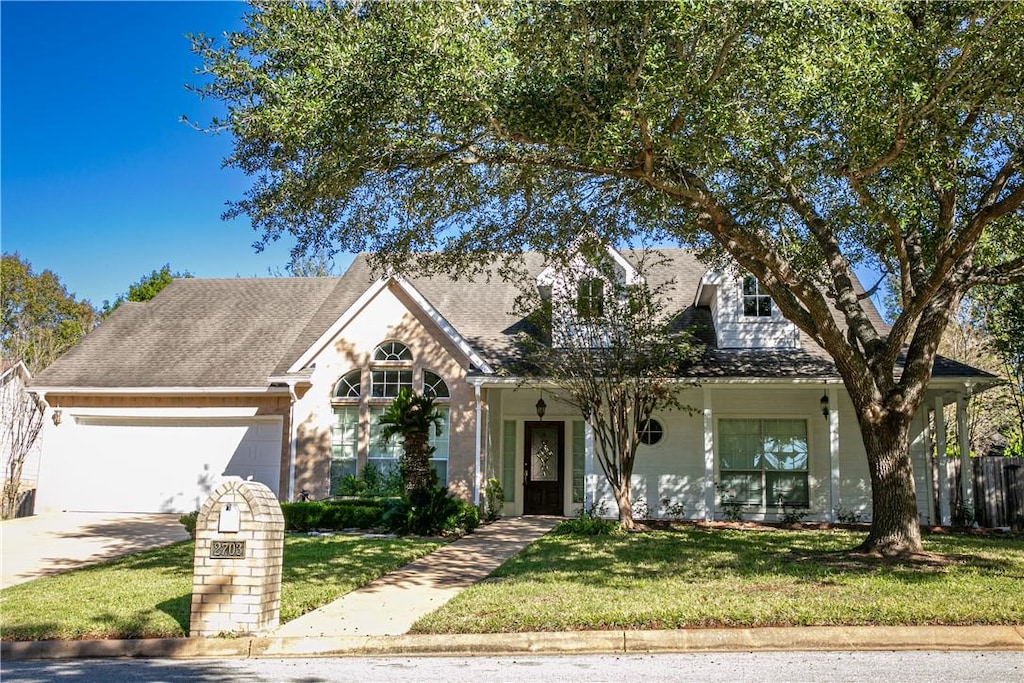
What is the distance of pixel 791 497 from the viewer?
1783 cm

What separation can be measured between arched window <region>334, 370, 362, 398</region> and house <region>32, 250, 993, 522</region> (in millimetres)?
27

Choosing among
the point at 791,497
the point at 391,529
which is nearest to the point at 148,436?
the point at 391,529

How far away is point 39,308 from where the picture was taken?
3922cm

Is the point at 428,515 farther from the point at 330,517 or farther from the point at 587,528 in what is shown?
the point at 587,528

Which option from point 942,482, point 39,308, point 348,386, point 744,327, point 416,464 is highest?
point 39,308

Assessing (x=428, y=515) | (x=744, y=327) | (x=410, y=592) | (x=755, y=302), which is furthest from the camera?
(x=755, y=302)

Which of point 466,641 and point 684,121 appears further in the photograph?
point 684,121

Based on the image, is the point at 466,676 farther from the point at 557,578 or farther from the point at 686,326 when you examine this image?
the point at 686,326

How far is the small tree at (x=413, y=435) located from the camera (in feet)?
51.0

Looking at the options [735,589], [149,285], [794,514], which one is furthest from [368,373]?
[149,285]

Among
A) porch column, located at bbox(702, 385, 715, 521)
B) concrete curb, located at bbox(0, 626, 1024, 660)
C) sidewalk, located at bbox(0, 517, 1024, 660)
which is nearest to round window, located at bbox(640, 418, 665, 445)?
porch column, located at bbox(702, 385, 715, 521)

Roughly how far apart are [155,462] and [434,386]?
7145 mm

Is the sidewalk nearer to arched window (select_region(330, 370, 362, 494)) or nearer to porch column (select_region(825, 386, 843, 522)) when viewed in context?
arched window (select_region(330, 370, 362, 494))

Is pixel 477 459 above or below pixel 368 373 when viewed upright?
below
